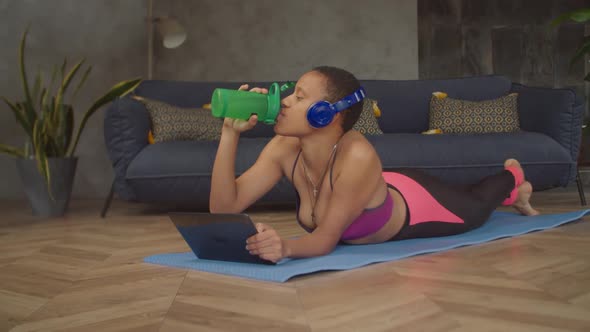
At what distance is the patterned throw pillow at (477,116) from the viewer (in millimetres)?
3473

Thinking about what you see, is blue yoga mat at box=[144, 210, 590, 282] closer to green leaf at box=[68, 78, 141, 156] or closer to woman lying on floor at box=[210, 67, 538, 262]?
woman lying on floor at box=[210, 67, 538, 262]

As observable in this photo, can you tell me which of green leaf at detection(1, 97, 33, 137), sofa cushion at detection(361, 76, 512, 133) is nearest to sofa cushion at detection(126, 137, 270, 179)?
green leaf at detection(1, 97, 33, 137)

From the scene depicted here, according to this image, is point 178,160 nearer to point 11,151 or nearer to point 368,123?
point 11,151

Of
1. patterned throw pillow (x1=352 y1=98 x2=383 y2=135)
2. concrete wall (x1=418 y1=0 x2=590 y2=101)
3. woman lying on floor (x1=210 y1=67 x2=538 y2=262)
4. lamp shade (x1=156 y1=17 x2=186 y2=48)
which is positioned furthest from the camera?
concrete wall (x1=418 y1=0 x2=590 y2=101)

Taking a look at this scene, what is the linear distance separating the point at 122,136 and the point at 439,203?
1.80m

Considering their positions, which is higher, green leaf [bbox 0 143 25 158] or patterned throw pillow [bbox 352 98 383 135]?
patterned throw pillow [bbox 352 98 383 135]

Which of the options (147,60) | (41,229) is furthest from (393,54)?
(41,229)

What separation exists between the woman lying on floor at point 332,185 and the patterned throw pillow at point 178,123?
148 cm

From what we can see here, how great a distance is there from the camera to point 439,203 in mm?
1967

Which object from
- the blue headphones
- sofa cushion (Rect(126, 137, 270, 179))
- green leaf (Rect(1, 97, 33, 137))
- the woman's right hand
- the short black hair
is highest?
the short black hair

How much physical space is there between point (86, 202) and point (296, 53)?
6.91ft

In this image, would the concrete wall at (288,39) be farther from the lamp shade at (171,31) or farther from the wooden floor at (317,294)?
the wooden floor at (317,294)

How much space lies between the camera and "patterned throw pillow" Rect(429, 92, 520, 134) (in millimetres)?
3473

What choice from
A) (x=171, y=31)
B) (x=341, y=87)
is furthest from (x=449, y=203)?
(x=171, y=31)
